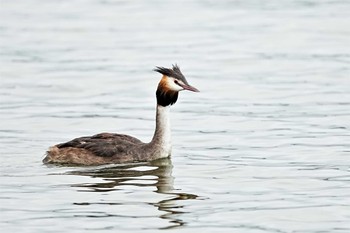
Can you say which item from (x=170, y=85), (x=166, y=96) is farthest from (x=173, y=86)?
(x=166, y=96)

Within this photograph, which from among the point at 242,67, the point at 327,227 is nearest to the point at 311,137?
the point at 327,227

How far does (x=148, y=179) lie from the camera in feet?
55.6

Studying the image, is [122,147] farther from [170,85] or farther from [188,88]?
[188,88]

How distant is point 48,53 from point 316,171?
13102 millimetres

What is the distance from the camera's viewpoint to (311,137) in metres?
19.6

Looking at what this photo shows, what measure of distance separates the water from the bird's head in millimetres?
871

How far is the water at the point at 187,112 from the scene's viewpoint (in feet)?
48.6

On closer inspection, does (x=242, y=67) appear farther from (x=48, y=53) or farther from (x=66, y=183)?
(x=66, y=183)

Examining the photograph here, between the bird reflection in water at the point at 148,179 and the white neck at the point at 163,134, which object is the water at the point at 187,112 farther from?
the white neck at the point at 163,134

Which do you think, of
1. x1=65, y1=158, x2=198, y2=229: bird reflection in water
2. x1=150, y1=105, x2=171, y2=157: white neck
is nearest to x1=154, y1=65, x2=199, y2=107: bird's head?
x1=150, y1=105, x2=171, y2=157: white neck

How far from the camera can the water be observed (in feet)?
48.6

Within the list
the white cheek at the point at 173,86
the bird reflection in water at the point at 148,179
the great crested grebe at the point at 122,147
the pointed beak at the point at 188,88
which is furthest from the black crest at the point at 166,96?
the bird reflection in water at the point at 148,179

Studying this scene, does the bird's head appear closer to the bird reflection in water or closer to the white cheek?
the white cheek

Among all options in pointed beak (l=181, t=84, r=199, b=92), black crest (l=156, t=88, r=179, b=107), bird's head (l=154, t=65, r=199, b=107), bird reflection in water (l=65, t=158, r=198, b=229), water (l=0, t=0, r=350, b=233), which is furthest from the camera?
black crest (l=156, t=88, r=179, b=107)
